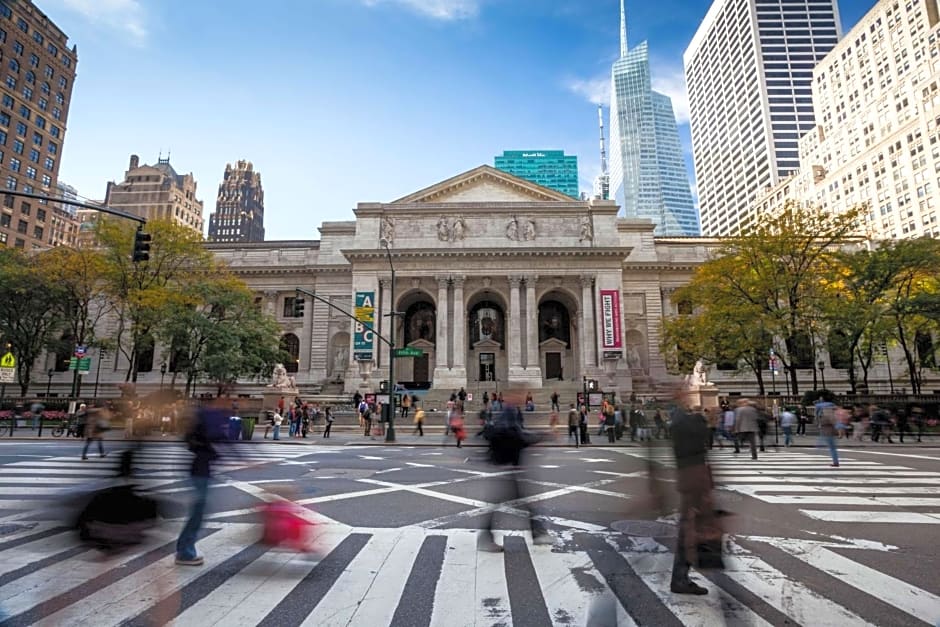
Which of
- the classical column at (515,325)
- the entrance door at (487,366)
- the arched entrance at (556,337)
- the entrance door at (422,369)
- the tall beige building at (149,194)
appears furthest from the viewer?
the tall beige building at (149,194)

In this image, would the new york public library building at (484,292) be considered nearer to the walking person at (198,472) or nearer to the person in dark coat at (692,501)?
the walking person at (198,472)

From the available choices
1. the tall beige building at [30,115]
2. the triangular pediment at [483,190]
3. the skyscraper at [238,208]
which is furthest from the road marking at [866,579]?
the skyscraper at [238,208]

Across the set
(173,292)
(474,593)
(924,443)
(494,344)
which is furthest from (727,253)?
(173,292)

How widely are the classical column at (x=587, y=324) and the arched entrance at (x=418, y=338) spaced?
553 inches

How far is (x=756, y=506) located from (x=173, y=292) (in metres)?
40.6

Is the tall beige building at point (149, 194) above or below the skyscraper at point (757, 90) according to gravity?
below

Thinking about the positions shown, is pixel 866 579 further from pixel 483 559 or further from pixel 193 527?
pixel 193 527

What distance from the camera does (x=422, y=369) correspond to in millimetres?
50531

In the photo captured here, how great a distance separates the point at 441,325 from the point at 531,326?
8.22 m

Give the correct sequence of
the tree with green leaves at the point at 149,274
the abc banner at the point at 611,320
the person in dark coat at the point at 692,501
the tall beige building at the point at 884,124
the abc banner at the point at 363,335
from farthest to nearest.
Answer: the tall beige building at the point at 884,124 < the abc banner at the point at 611,320 < the abc banner at the point at 363,335 < the tree with green leaves at the point at 149,274 < the person in dark coat at the point at 692,501

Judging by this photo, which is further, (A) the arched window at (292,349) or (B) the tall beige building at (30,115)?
(B) the tall beige building at (30,115)

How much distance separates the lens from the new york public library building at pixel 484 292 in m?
44.9

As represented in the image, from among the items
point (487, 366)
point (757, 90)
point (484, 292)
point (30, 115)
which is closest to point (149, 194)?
point (30, 115)

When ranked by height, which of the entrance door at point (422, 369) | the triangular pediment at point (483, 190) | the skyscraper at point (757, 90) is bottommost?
the entrance door at point (422, 369)
